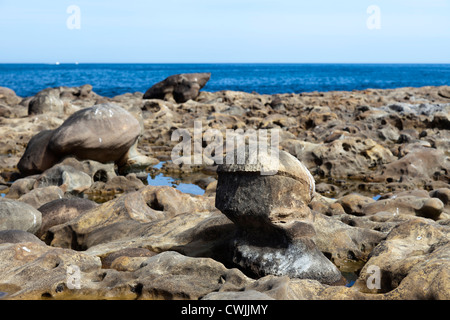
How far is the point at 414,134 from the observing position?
16344mm

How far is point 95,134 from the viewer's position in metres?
10.5

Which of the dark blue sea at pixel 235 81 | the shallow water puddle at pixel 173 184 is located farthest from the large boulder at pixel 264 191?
the dark blue sea at pixel 235 81

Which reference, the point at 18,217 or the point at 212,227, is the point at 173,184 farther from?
the point at 212,227

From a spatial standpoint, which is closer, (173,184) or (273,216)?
(273,216)

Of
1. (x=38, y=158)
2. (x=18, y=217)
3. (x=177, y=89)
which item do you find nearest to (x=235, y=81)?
(x=177, y=89)

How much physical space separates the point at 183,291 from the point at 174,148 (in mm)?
Answer: 11618

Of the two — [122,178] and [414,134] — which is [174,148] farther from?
[414,134]

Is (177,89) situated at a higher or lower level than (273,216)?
higher

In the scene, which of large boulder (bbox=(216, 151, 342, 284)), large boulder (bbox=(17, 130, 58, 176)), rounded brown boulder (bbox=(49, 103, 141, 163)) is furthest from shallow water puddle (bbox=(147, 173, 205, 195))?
large boulder (bbox=(216, 151, 342, 284))

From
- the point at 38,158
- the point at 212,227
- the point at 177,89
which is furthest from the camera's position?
the point at 177,89

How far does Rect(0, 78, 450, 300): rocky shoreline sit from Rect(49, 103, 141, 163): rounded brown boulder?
2 centimetres

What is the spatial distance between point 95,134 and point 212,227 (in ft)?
17.8

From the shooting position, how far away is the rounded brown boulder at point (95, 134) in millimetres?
10398

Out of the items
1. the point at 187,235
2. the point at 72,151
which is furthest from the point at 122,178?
the point at 187,235
